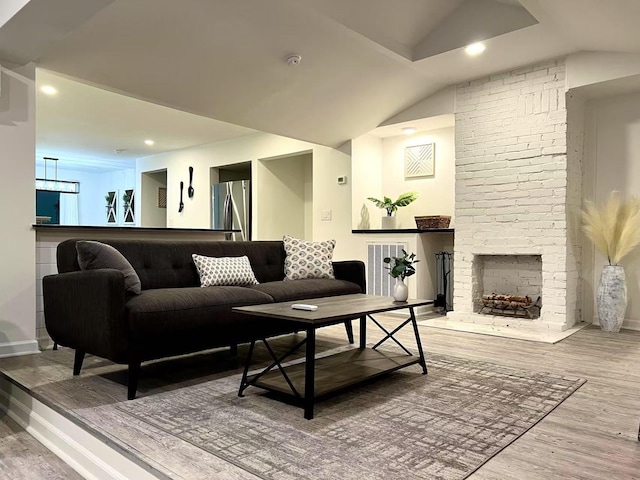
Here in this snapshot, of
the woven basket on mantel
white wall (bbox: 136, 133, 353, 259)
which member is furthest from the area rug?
white wall (bbox: 136, 133, 353, 259)

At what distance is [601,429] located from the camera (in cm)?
213

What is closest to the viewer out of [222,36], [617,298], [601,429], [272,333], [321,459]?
[321,459]

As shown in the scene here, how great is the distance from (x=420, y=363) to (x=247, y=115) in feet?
10.4

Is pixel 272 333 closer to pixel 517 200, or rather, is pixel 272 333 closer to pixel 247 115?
pixel 247 115

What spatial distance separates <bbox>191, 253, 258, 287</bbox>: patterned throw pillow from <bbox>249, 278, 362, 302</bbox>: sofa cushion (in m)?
0.12

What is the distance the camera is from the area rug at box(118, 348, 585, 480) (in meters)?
1.76

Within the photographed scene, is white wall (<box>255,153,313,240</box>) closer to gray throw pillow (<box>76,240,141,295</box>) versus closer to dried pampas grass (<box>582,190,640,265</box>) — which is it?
dried pampas grass (<box>582,190,640,265</box>)

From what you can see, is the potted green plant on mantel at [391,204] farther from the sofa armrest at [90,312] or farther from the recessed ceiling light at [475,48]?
the sofa armrest at [90,312]

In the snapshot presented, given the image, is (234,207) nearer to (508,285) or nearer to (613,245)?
(508,285)

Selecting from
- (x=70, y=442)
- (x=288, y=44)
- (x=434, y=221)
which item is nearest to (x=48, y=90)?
(x=288, y=44)

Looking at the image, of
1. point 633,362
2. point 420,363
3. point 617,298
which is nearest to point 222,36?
point 420,363

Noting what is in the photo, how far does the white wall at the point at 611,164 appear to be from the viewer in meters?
4.60

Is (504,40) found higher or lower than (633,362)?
higher

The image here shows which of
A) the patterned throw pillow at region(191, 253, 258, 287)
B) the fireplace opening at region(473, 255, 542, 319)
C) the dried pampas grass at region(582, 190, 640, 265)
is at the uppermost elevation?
the dried pampas grass at region(582, 190, 640, 265)
